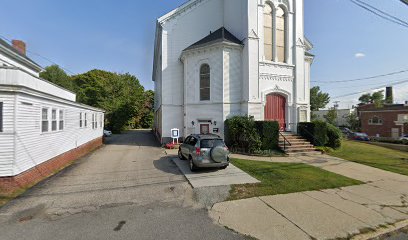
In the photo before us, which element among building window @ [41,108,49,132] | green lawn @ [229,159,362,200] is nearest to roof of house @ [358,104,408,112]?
green lawn @ [229,159,362,200]

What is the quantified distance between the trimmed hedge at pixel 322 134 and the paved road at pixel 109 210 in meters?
11.2

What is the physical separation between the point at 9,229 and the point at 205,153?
247 inches

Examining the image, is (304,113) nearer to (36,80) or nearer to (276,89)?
(276,89)

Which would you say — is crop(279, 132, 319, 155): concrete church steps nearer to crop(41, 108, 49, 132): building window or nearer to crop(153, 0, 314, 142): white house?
crop(153, 0, 314, 142): white house

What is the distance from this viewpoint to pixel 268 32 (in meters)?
17.2

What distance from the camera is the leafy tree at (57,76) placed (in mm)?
44562

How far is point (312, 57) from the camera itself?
2109 cm

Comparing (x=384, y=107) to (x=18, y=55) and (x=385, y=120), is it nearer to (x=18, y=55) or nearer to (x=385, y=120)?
(x=385, y=120)

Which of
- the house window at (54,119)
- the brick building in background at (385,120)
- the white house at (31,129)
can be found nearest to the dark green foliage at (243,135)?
the white house at (31,129)

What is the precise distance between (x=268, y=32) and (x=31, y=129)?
16819 millimetres

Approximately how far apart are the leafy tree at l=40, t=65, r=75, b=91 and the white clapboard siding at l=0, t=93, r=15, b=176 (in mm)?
44096

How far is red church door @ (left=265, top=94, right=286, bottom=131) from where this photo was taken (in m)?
17.0

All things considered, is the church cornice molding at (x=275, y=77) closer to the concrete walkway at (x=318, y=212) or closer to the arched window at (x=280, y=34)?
the arched window at (x=280, y=34)

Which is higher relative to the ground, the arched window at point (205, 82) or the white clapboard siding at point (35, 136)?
the arched window at point (205, 82)
